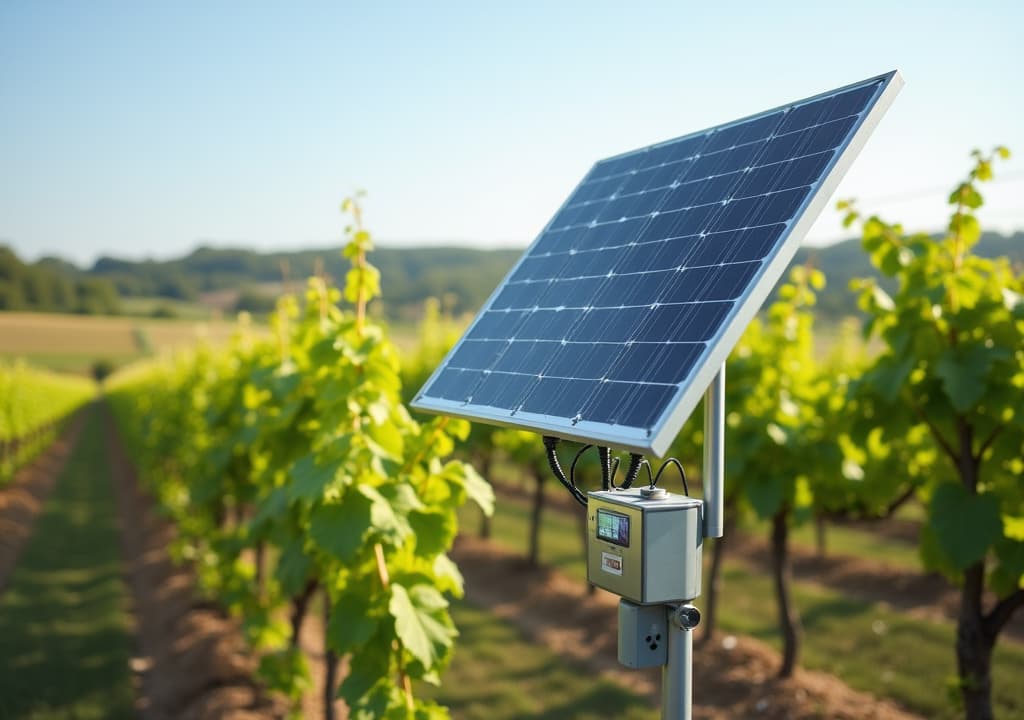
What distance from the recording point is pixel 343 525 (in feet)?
14.6

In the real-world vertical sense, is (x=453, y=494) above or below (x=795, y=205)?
below

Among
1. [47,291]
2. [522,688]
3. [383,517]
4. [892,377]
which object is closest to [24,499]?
[522,688]

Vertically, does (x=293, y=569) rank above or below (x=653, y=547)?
below

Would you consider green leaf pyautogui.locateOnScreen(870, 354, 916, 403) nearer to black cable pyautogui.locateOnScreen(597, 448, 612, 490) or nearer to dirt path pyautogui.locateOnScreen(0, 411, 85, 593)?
black cable pyautogui.locateOnScreen(597, 448, 612, 490)

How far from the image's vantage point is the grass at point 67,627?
29.7 feet

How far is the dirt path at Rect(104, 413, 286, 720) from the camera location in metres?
8.44

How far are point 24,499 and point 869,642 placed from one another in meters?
23.4

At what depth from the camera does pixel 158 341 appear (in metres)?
97.7

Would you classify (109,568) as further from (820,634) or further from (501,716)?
(820,634)

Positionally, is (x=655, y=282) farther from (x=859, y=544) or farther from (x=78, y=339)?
(x=78, y=339)

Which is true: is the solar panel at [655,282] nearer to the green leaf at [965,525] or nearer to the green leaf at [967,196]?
the green leaf at [967,196]

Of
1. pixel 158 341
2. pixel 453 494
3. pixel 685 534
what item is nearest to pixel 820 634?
pixel 453 494

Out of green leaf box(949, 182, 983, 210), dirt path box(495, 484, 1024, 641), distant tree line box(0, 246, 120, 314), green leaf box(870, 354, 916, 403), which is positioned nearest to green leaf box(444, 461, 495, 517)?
green leaf box(870, 354, 916, 403)

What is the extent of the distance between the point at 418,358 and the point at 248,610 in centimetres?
1167
